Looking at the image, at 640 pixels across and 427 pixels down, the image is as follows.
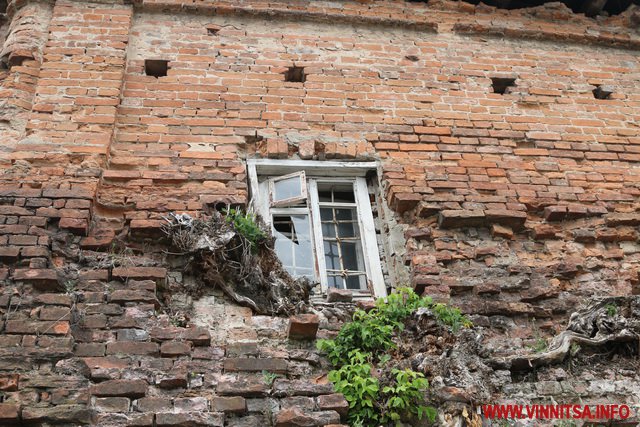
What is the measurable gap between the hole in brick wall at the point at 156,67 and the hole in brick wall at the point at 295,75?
1082 millimetres

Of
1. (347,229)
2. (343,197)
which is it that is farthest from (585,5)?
(347,229)

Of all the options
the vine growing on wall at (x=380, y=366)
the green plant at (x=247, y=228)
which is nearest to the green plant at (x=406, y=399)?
the vine growing on wall at (x=380, y=366)

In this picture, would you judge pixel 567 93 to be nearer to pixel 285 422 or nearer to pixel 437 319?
pixel 437 319

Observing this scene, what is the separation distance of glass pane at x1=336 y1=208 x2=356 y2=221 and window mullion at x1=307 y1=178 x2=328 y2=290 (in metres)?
0.19

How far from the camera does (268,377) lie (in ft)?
12.5

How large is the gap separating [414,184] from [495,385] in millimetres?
1877

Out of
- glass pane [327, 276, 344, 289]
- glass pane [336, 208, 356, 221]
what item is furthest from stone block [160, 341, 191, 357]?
glass pane [336, 208, 356, 221]

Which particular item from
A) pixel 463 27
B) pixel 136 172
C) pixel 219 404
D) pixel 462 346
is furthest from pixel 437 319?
pixel 463 27

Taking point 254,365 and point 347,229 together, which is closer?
point 254,365

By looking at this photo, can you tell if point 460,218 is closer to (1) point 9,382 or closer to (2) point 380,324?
(2) point 380,324

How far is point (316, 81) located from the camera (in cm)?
608

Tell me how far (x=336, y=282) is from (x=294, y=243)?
455 millimetres

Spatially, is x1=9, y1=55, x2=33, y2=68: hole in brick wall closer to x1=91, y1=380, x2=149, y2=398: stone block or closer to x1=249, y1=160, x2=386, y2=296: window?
x1=249, y1=160, x2=386, y2=296: window

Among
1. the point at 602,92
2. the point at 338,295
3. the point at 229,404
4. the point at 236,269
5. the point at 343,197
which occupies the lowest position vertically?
the point at 229,404
